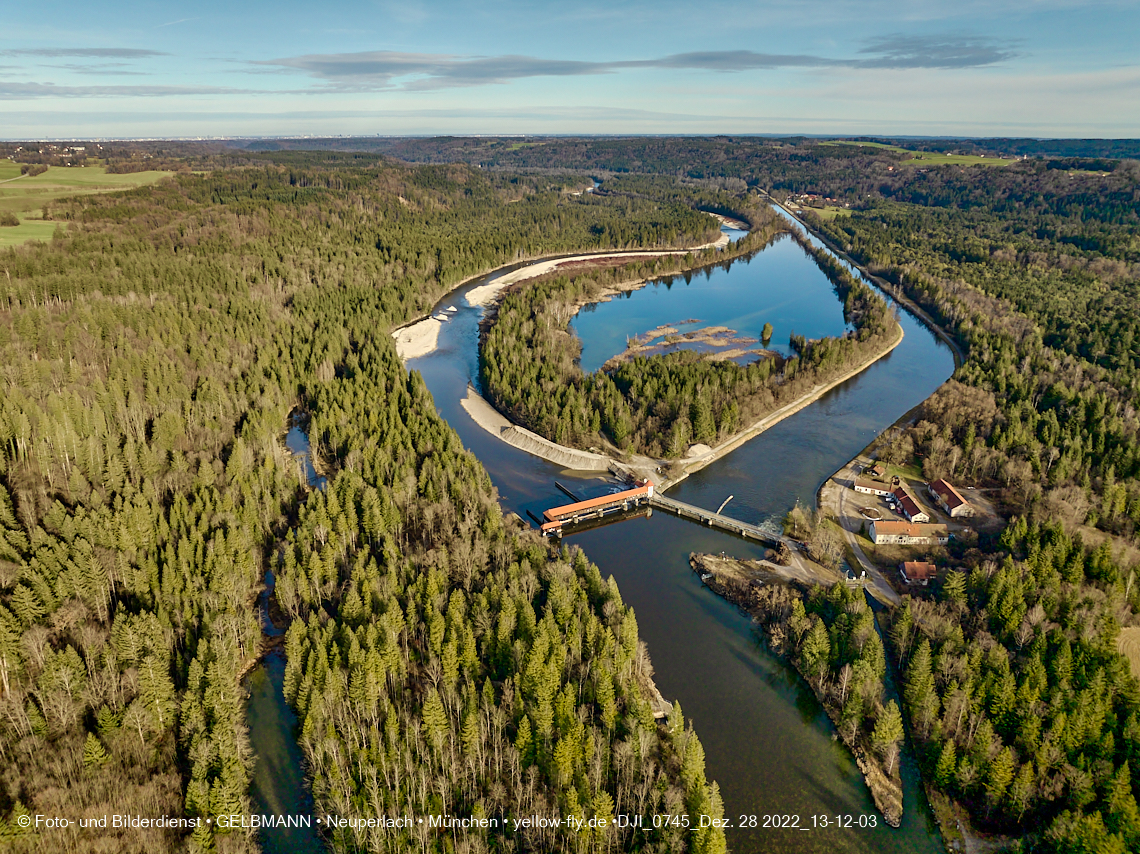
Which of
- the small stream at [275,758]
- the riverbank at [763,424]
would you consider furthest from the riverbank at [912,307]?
the small stream at [275,758]

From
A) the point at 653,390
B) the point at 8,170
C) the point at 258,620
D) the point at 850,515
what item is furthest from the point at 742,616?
the point at 8,170

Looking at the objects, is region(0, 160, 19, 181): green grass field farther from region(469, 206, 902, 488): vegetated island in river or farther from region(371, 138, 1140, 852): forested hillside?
region(371, 138, 1140, 852): forested hillside

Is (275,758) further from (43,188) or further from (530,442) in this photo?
(43,188)

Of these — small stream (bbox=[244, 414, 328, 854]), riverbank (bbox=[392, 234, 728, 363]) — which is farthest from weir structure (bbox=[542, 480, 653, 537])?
riverbank (bbox=[392, 234, 728, 363])

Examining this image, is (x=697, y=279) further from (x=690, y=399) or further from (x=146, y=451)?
(x=146, y=451)

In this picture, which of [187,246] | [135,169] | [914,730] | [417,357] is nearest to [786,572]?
[914,730]

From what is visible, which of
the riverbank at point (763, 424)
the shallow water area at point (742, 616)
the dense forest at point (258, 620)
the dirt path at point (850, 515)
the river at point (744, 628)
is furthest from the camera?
the riverbank at point (763, 424)

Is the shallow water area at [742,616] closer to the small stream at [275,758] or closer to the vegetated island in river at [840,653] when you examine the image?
the vegetated island in river at [840,653]
